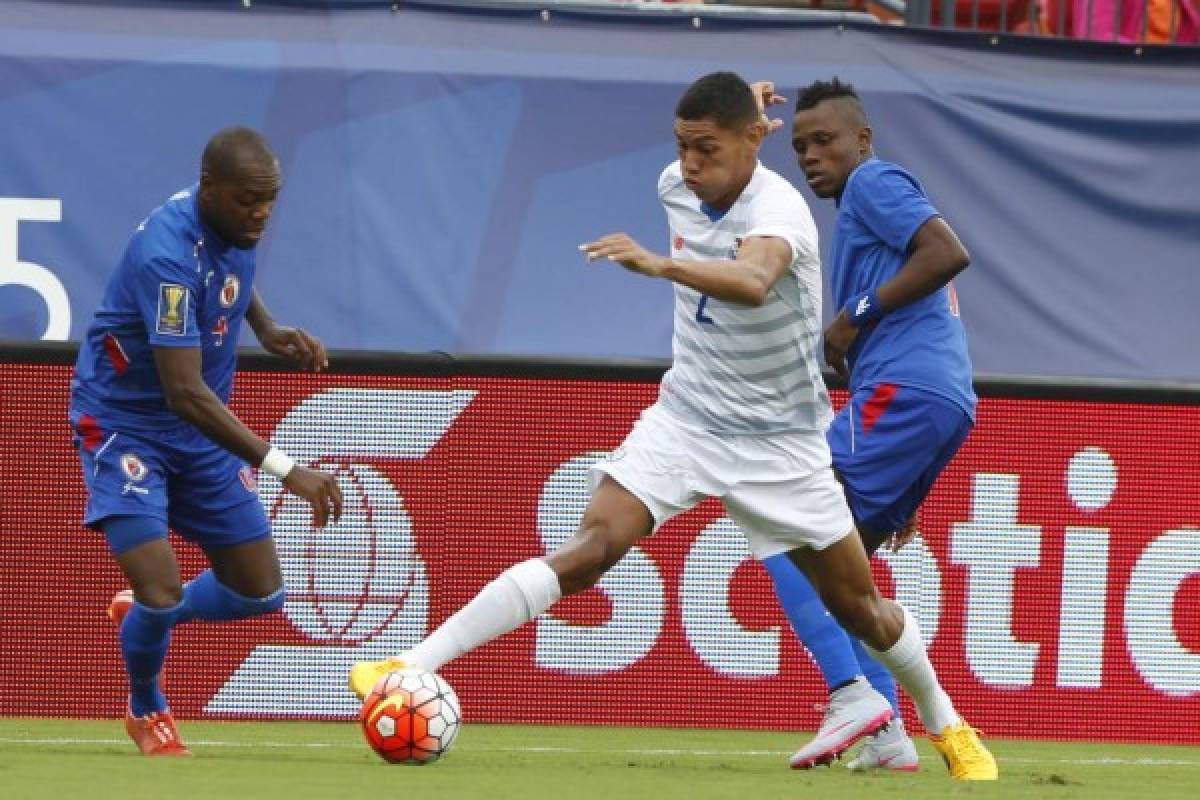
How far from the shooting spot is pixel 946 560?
32.8 ft

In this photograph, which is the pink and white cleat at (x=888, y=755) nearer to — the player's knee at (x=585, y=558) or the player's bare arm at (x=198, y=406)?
the player's knee at (x=585, y=558)

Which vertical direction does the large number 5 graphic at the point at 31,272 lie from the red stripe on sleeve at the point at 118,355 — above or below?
below

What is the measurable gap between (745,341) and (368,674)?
1.63m

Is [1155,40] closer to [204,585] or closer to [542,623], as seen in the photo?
[542,623]

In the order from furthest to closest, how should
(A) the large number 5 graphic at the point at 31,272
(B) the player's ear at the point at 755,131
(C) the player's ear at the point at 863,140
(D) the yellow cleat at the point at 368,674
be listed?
(A) the large number 5 graphic at the point at 31,272, (C) the player's ear at the point at 863,140, (B) the player's ear at the point at 755,131, (D) the yellow cleat at the point at 368,674

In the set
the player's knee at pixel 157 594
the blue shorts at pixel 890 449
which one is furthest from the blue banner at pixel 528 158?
the player's knee at pixel 157 594

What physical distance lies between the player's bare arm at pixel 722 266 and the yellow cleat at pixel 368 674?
4.31ft

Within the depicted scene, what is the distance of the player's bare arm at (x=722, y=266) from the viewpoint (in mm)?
6289

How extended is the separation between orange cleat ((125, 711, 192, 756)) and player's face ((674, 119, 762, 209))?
2542 millimetres

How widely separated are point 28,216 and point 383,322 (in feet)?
5.87

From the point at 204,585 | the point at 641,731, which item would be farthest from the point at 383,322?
the point at 204,585

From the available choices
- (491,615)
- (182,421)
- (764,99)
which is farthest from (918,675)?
(182,421)

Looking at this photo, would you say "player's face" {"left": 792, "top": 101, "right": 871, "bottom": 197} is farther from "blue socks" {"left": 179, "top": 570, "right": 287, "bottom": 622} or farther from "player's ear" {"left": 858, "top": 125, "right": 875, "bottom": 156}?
"blue socks" {"left": 179, "top": 570, "right": 287, "bottom": 622}

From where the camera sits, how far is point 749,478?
24.4 ft
